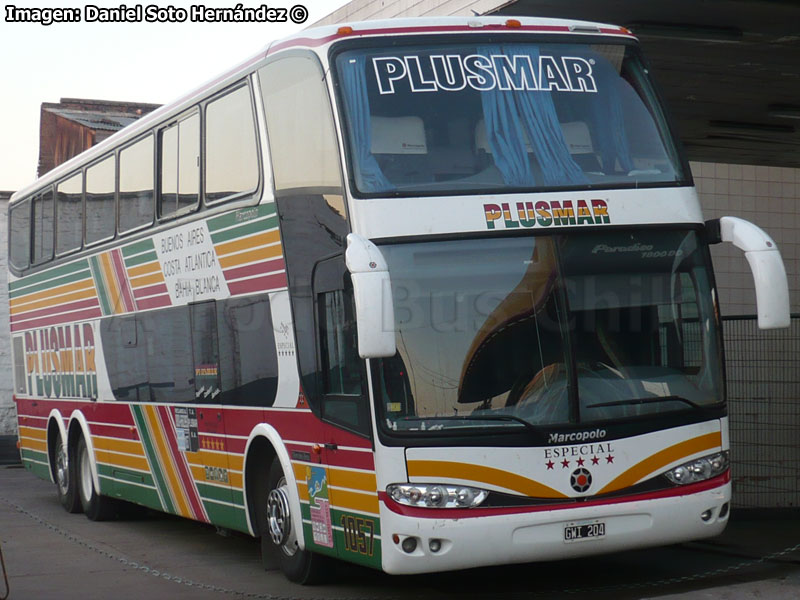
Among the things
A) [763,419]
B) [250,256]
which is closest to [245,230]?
[250,256]

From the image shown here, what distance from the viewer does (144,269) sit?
42.8 feet

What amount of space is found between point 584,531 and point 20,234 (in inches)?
452

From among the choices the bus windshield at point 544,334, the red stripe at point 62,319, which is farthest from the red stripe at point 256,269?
the red stripe at point 62,319

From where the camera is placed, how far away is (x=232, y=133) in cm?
1087

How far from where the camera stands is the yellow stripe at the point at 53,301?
15094mm

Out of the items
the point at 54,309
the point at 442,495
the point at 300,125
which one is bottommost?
the point at 442,495

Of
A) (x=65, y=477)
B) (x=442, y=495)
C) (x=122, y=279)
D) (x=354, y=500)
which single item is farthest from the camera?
(x=65, y=477)

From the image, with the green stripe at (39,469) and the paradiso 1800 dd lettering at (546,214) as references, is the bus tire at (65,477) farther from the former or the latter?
the paradiso 1800 dd lettering at (546,214)

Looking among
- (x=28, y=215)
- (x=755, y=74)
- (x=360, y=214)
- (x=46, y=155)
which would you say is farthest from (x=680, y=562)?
(x=46, y=155)

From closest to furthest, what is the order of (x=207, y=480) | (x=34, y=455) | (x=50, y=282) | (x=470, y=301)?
(x=470, y=301), (x=207, y=480), (x=50, y=282), (x=34, y=455)

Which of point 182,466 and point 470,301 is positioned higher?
point 470,301

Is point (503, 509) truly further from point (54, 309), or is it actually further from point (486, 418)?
point (54, 309)

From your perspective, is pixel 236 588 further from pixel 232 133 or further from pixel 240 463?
pixel 232 133

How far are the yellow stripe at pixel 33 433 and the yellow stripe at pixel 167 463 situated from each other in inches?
178
